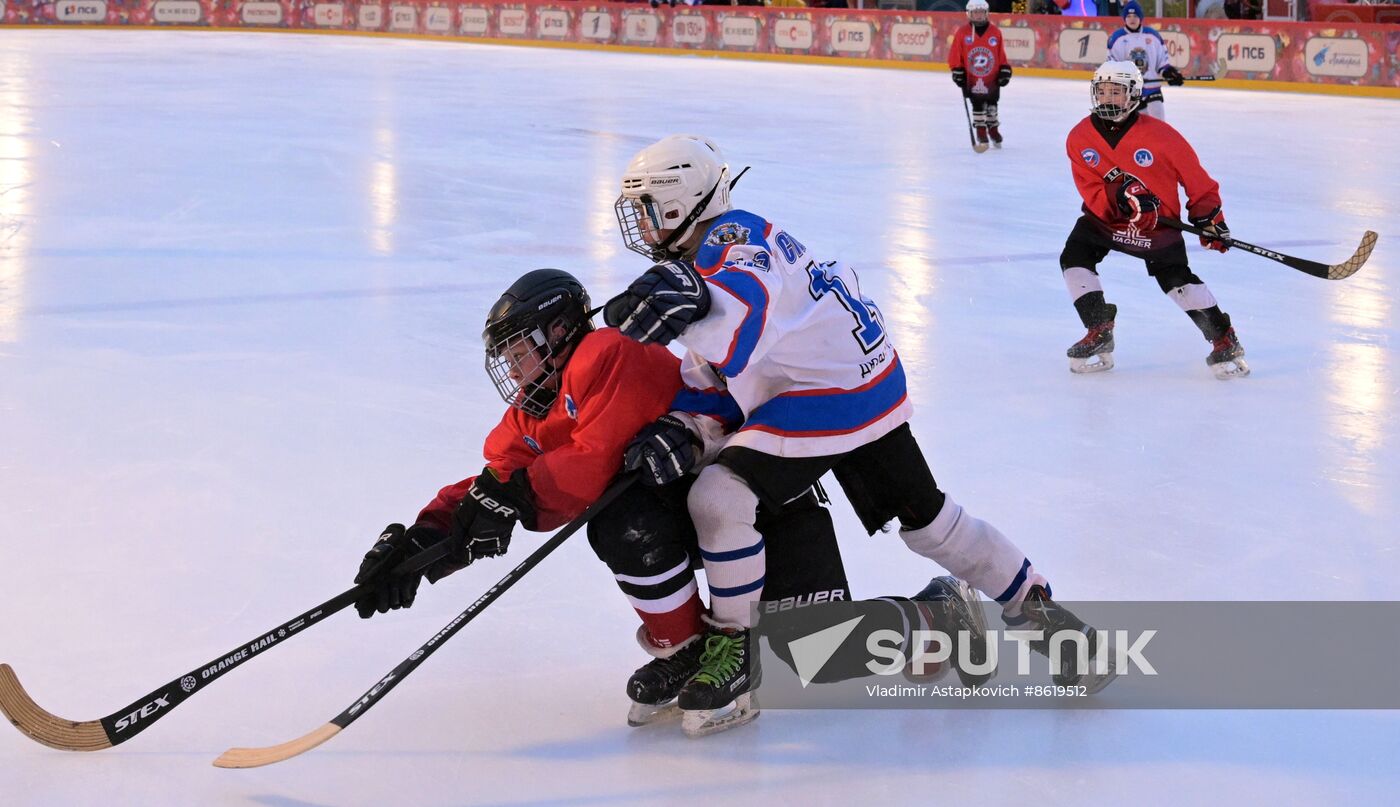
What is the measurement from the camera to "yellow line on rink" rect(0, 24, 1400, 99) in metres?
13.0

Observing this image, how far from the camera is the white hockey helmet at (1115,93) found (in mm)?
4621

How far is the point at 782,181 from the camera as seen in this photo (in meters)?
8.66

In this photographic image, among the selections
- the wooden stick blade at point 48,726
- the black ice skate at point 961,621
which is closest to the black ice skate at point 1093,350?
the black ice skate at point 961,621

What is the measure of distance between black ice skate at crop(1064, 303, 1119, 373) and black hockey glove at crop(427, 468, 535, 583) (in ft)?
9.36

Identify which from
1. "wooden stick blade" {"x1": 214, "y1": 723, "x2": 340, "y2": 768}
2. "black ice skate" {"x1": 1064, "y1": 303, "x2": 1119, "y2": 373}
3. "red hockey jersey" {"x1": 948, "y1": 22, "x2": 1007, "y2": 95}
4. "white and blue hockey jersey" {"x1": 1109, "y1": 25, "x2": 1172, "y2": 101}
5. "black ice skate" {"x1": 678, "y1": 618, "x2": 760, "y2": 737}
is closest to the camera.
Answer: "wooden stick blade" {"x1": 214, "y1": 723, "x2": 340, "y2": 768}

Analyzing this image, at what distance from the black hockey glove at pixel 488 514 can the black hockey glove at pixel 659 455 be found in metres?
0.16

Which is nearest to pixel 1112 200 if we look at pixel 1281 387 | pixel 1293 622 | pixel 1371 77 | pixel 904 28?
pixel 1281 387

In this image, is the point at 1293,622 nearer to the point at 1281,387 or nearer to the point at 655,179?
the point at 655,179

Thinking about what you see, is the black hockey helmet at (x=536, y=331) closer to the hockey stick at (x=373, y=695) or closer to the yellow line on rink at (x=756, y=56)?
the hockey stick at (x=373, y=695)

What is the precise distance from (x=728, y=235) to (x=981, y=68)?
869cm

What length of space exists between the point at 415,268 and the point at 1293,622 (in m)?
4.17

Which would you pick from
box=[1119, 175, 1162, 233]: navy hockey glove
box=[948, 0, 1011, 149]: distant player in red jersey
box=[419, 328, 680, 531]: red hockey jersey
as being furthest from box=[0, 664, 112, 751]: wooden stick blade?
box=[948, 0, 1011, 149]: distant player in red jersey

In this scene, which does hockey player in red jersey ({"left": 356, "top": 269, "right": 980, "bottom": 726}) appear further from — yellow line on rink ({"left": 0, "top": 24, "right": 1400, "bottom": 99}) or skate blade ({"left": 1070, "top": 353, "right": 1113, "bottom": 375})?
yellow line on rink ({"left": 0, "top": 24, "right": 1400, "bottom": 99})

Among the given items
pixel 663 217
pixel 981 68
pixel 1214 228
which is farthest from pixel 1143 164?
pixel 981 68
